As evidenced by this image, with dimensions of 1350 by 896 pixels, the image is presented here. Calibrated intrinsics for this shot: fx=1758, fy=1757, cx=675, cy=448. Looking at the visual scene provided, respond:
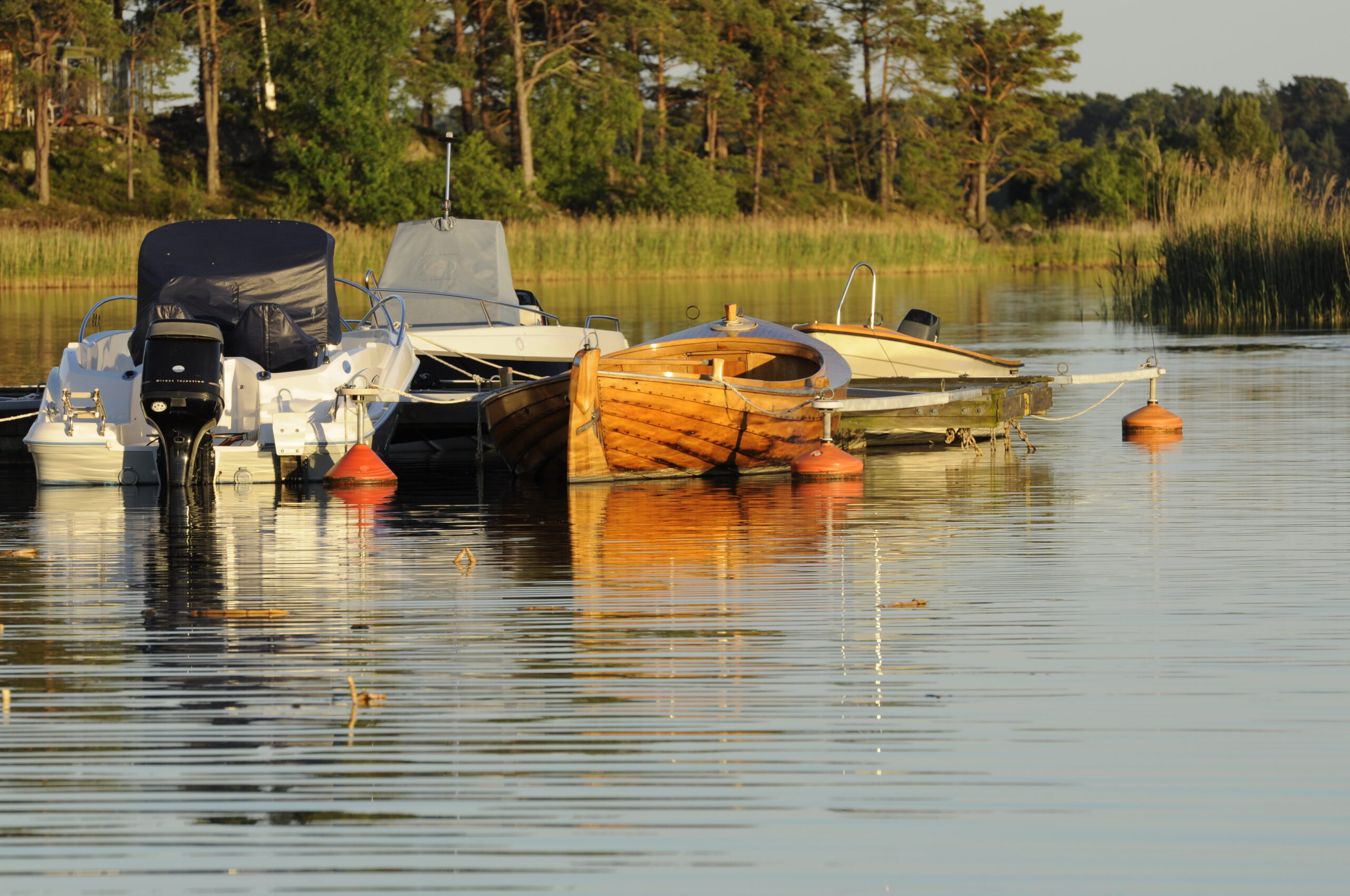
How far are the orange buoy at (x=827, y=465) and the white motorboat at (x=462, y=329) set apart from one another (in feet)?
9.68

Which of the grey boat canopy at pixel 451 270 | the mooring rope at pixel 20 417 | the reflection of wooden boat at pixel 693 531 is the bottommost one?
the reflection of wooden boat at pixel 693 531

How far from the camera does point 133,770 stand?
5.82 m

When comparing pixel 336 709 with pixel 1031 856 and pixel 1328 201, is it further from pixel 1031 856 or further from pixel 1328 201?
pixel 1328 201

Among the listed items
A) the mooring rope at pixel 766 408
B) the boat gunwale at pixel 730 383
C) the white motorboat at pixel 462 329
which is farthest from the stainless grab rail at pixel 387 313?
the mooring rope at pixel 766 408

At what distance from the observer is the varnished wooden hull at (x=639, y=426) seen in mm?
13383

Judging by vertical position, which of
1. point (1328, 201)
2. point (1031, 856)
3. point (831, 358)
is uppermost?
point (1328, 201)

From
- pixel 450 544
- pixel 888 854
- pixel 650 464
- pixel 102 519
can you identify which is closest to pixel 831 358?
pixel 650 464

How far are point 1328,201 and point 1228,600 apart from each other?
2171 centimetres

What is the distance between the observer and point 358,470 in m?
13.6

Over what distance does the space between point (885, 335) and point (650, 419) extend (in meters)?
4.41

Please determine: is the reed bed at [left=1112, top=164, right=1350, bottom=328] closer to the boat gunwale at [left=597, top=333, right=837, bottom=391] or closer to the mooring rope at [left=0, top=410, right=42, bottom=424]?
the boat gunwale at [left=597, top=333, right=837, bottom=391]

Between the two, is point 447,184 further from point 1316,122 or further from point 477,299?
point 1316,122

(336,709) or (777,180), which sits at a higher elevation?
(777,180)

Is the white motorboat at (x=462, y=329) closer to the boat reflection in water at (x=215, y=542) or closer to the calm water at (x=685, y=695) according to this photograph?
the boat reflection in water at (x=215, y=542)
